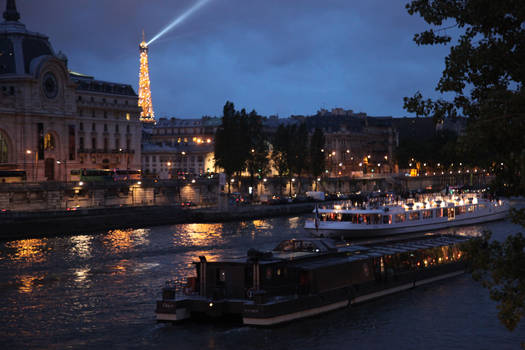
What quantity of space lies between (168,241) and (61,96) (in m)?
46.2

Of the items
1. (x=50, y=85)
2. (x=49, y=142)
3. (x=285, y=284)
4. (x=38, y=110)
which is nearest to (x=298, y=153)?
(x=49, y=142)

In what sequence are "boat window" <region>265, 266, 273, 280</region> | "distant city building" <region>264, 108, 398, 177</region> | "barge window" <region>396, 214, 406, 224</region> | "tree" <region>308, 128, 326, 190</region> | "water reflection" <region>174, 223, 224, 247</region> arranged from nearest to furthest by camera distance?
1. "boat window" <region>265, 266, 273, 280</region>
2. "water reflection" <region>174, 223, 224, 247</region>
3. "barge window" <region>396, 214, 406, 224</region>
4. "tree" <region>308, 128, 326, 190</region>
5. "distant city building" <region>264, 108, 398, 177</region>

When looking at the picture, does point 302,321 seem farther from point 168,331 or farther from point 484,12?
point 484,12

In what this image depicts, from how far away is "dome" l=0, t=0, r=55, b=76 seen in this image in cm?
9338

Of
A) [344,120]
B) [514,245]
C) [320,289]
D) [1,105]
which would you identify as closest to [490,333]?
[320,289]

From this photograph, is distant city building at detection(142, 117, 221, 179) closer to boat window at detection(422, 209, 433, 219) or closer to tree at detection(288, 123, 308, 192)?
tree at detection(288, 123, 308, 192)

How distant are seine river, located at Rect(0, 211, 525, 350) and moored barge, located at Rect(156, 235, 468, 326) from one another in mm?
572

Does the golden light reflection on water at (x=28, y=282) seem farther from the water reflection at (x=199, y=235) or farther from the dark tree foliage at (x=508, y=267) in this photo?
the dark tree foliage at (x=508, y=267)

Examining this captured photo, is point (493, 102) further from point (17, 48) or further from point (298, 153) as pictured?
point (298, 153)

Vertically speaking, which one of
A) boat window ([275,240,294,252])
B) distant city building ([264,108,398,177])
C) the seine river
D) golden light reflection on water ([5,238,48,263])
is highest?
distant city building ([264,108,398,177])

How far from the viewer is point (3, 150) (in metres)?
90.7

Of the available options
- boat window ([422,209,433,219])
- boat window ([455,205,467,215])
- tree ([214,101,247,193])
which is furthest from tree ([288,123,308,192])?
boat window ([422,209,433,219])

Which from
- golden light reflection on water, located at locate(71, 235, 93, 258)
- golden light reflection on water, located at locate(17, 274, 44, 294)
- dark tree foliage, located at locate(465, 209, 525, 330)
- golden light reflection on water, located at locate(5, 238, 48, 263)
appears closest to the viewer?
dark tree foliage, located at locate(465, 209, 525, 330)

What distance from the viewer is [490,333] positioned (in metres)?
29.1
